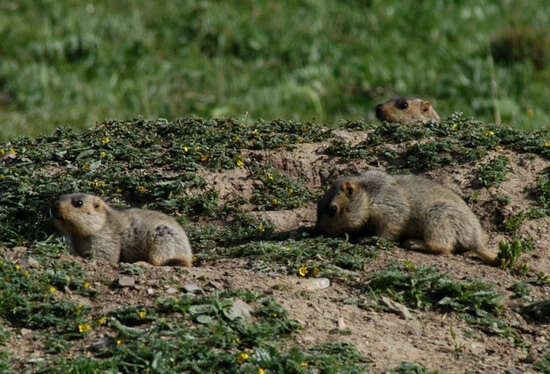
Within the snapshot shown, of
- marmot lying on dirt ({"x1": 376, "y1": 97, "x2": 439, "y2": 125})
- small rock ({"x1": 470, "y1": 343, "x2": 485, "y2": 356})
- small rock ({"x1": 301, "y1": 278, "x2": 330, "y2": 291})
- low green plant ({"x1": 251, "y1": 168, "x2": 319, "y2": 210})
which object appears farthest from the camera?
marmot lying on dirt ({"x1": 376, "y1": 97, "x2": 439, "y2": 125})

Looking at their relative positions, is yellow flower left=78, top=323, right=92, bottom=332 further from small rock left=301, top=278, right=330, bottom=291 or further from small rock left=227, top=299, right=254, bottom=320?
small rock left=301, top=278, right=330, bottom=291

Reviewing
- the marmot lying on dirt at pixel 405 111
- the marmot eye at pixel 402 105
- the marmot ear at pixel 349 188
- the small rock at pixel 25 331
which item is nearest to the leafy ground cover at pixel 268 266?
the small rock at pixel 25 331

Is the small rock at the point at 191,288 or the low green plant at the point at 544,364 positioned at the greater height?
the small rock at the point at 191,288

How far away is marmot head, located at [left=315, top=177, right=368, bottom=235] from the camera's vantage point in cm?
666

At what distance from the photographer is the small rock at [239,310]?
4891 mm

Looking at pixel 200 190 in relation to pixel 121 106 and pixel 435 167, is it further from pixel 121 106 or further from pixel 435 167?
pixel 121 106

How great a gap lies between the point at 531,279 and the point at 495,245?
0.74 meters

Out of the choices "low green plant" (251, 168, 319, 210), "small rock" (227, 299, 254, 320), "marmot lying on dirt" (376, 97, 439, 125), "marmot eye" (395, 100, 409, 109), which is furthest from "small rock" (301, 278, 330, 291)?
"marmot eye" (395, 100, 409, 109)

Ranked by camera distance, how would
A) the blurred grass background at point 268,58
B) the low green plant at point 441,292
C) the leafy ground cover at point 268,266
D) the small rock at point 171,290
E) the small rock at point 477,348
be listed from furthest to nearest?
the blurred grass background at point 268,58 → the low green plant at point 441,292 → the small rock at point 171,290 → the small rock at point 477,348 → the leafy ground cover at point 268,266

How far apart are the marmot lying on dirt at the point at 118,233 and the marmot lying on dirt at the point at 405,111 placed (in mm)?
4034

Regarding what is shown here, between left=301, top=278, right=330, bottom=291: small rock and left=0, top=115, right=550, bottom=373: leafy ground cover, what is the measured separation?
0.02 metres

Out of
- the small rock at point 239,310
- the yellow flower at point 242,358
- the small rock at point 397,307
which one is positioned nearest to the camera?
the yellow flower at point 242,358

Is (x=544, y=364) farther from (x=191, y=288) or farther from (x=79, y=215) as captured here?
(x=79, y=215)

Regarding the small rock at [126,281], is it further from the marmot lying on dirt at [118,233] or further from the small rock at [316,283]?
the small rock at [316,283]
